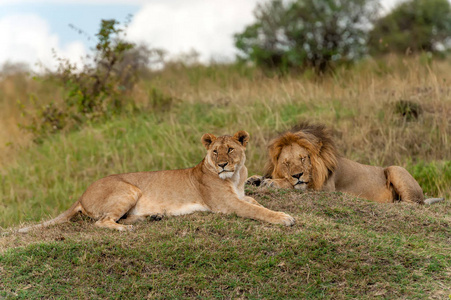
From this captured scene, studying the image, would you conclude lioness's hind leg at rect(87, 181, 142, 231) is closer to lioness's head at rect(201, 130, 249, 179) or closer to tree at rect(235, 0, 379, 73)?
lioness's head at rect(201, 130, 249, 179)

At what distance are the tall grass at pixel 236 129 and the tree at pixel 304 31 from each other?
2.63m

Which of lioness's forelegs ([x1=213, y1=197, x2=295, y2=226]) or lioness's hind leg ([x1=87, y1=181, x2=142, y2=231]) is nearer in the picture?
lioness's forelegs ([x1=213, y1=197, x2=295, y2=226])

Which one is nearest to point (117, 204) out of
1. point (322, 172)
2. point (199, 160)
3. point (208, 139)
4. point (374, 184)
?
point (208, 139)

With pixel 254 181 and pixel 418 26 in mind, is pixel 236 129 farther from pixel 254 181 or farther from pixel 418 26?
pixel 418 26

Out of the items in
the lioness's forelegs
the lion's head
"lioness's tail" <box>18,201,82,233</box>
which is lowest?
"lioness's tail" <box>18,201,82,233</box>

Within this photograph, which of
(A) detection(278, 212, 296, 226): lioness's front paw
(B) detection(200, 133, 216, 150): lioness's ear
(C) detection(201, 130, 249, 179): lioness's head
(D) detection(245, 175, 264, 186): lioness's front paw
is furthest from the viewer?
(D) detection(245, 175, 264, 186): lioness's front paw

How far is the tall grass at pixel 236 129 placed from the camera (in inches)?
349

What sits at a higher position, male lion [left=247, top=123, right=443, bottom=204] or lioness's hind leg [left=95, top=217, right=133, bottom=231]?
male lion [left=247, top=123, right=443, bottom=204]

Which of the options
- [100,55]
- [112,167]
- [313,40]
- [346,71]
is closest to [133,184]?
[112,167]

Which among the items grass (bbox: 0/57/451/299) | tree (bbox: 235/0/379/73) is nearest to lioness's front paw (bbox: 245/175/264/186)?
grass (bbox: 0/57/451/299)

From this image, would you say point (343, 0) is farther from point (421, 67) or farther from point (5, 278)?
point (5, 278)

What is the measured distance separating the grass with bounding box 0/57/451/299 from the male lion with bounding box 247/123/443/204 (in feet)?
0.85

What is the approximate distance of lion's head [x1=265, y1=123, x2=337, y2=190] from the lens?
6.04m

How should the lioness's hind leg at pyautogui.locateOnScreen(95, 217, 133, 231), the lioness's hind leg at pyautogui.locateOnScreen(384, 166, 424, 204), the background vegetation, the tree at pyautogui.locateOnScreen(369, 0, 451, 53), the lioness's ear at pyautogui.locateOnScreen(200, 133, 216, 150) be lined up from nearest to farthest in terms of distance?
the background vegetation → the lioness's hind leg at pyautogui.locateOnScreen(95, 217, 133, 231) → the lioness's ear at pyautogui.locateOnScreen(200, 133, 216, 150) → the lioness's hind leg at pyautogui.locateOnScreen(384, 166, 424, 204) → the tree at pyautogui.locateOnScreen(369, 0, 451, 53)
